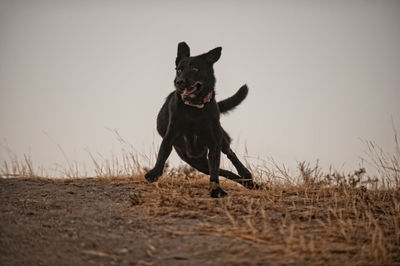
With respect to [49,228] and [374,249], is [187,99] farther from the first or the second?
[374,249]

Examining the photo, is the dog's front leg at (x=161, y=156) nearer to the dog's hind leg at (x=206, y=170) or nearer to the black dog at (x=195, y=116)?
the black dog at (x=195, y=116)

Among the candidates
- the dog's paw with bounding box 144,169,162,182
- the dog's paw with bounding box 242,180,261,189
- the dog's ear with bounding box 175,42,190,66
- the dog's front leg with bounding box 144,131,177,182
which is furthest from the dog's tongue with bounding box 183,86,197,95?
the dog's paw with bounding box 242,180,261,189

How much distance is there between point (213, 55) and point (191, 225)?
7.57 feet

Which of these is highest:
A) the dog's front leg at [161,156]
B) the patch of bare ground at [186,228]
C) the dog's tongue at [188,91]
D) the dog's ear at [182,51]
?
the dog's ear at [182,51]

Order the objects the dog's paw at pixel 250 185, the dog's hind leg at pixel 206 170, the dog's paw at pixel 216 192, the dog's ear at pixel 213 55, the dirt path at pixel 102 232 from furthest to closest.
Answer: the dog's hind leg at pixel 206 170 < the dog's paw at pixel 250 185 < the dog's ear at pixel 213 55 < the dog's paw at pixel 216 192 < the dirt path at pixel 102 232

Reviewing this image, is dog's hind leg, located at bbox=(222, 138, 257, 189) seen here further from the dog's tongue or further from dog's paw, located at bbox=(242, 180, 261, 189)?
the dog's tongue

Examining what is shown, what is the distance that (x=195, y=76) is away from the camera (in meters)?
4.02

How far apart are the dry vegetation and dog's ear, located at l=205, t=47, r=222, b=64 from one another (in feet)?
5.15

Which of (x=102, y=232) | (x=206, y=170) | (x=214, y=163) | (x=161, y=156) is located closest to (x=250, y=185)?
(x=206, y=170)

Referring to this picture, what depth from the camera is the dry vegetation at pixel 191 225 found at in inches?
83.0

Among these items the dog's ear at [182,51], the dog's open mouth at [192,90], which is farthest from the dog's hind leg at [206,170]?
the dog's ear at [182,51]

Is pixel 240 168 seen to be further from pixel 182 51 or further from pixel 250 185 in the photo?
pixel 182 51

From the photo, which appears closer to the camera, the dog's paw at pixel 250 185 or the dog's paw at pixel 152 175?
the dog's paw at pixel 152 175

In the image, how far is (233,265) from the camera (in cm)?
197
